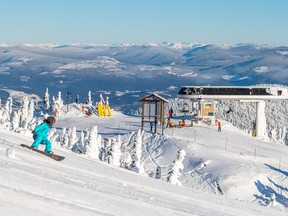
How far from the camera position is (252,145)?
48625 mm

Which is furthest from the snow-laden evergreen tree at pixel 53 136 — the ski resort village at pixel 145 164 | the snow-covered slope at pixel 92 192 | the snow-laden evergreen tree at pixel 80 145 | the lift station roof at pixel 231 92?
the lift station roof at pixel 231 92

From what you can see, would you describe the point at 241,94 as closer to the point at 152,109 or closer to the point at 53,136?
the point at 152,109

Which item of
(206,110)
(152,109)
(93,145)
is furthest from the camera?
(206,110)

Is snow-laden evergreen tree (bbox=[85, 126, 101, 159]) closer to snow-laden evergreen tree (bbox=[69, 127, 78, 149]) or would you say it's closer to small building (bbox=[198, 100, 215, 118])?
snow-laden evergreen tree (bbox=[69, 127, 78, 149])

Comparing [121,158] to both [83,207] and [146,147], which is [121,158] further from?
[83,207]

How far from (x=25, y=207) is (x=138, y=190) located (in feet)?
14.2

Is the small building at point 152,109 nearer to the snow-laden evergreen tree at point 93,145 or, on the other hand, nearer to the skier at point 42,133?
the snow-laden evergreen tree at point 93,145

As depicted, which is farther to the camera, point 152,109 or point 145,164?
point 152,109

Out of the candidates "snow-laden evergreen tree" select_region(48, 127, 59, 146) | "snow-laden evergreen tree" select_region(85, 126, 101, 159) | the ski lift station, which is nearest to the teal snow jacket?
"snow-laden evergreen tree" select_region(85, 126, 101, 159)

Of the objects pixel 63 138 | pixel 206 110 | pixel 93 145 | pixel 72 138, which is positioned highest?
pixel 206 110

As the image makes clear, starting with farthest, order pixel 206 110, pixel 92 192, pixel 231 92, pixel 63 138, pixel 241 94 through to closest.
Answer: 1. pixel 231 92
2. pixel 241 94
3. pixel 206 110
4. pixel 63 138
5. pixel 92 192

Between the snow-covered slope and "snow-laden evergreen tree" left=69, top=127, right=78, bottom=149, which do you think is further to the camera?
"snow-laden evergreen tree" left=69, top=127, right=78, bottom=149

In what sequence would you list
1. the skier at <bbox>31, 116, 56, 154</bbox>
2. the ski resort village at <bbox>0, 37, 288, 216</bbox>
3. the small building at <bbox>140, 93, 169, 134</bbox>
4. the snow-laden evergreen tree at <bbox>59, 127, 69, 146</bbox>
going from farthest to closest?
1. the snow-laden evergreen tree at <bbox>59, 127, 69, 146</bbox>
2. the small building at <bbox>140, 93, 169, 134</bbox>
3. the skier at <bbox>31, 116, 56, 154</bbox>
4. the ski resort village at <bbox>0, 37, 288, 216</bbox>

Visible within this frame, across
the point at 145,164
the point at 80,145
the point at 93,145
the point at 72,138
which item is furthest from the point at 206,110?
the point at 145,164
